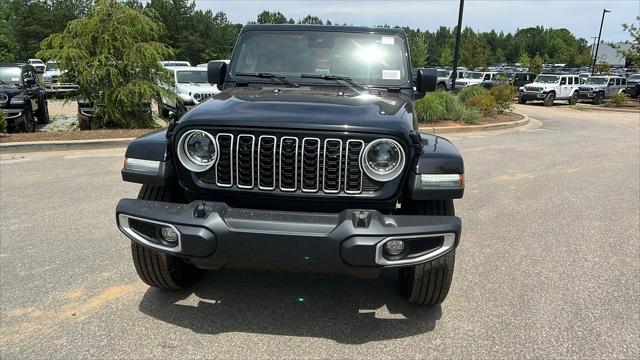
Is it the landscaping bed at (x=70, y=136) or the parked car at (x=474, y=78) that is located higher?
the parked car at (x=474, y=78)

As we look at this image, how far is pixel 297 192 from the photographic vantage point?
2.77 meters

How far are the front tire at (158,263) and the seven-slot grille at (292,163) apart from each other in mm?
534

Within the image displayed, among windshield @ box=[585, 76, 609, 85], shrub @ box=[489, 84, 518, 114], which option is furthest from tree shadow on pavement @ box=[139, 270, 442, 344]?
windshield @ box=[585, 76, 609, 85]

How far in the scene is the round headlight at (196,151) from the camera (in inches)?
110

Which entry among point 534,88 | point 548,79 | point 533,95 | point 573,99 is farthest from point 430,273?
point 573,99

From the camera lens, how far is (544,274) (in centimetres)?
392

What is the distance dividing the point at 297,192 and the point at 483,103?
13897 millimetres

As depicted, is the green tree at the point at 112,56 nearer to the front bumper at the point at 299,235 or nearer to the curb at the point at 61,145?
the curb at the point at 61,145

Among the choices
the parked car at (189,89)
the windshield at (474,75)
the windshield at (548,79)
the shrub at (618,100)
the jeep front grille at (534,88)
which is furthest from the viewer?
the windshield at (474,75)

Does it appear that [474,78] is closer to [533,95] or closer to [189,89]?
[533,95]

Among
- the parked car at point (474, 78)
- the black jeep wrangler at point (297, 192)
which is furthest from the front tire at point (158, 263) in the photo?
the parked car at point (474, 78)

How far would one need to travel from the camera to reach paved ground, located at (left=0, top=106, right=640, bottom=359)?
2.86 metres

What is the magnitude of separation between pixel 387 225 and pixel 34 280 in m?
2.71

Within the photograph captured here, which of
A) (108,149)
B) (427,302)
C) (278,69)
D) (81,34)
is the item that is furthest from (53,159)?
(427,302)
